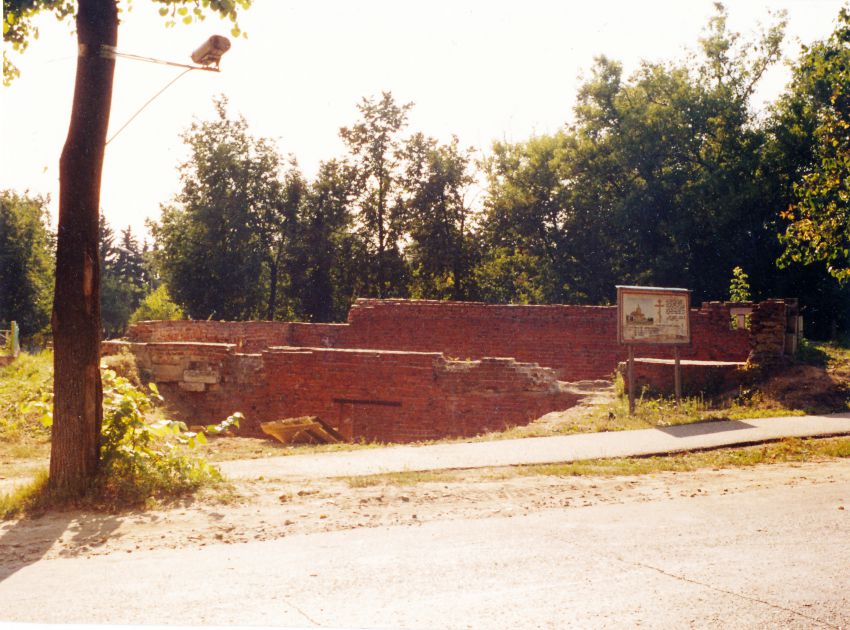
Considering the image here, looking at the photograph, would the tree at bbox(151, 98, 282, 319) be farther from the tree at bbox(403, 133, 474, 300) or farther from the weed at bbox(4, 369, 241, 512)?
the weed at bbox(4, 369, 241, 512)

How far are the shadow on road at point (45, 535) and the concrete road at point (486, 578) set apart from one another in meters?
0.19

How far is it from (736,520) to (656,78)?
128ft

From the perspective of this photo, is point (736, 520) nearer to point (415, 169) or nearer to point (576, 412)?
point (576, 412)

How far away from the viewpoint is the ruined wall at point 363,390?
45.8 feet

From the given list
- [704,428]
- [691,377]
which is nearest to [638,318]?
[691,377]

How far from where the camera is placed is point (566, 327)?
19.5m

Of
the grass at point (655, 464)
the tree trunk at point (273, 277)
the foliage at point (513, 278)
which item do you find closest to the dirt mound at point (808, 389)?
the grass at point (655, 464)

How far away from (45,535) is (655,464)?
20.2 ft

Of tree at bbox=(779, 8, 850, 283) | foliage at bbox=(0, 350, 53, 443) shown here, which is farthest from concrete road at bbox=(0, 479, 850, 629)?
tree at bbox=(779, 8, 850, 283)

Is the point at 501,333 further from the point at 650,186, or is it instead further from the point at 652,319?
the point at 650,186

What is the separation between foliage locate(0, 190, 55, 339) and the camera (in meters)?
42.0

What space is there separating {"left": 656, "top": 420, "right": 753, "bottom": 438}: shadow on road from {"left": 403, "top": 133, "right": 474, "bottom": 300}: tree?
31.8 m

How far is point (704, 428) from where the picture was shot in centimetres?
1137

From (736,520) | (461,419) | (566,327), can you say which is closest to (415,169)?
(566,327)
